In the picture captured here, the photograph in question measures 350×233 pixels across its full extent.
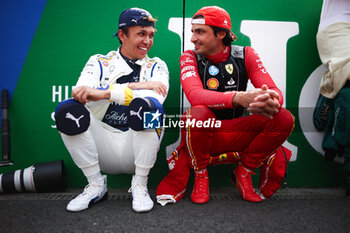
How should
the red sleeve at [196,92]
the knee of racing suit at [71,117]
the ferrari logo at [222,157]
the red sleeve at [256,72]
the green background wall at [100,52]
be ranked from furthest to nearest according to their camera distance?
the green background wall at [100,52] → the ferrari logo at [222,157] → the red sleeve at [256,72] → the red sleeve at [196,92] → the knee of racing suit at [71,117]

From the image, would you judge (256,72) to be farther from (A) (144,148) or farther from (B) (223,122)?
(A) (144,148)

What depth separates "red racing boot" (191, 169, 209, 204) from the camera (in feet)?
4.77

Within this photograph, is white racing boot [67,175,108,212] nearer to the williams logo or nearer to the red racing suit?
the red racing suit

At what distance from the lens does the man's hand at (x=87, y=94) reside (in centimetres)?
129

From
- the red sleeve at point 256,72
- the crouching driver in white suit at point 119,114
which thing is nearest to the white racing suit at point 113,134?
the crouching driver in white suit at point 119,114

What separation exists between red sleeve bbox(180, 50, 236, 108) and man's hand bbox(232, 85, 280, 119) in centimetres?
6

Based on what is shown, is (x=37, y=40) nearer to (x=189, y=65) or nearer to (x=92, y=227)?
(x=189, y=65)

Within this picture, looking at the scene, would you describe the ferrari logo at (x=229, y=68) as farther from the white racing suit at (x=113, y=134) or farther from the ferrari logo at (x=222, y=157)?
the ferrari logo at (x=222, y=157)

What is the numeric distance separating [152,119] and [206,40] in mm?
662

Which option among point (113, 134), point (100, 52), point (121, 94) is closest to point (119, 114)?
point (113, 134)

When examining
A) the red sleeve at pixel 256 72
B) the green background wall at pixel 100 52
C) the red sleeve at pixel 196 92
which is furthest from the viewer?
the green background wall at pixel 100 52

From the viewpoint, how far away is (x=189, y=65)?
1.57 metres

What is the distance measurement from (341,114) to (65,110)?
1.75 m

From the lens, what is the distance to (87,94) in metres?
1.29
